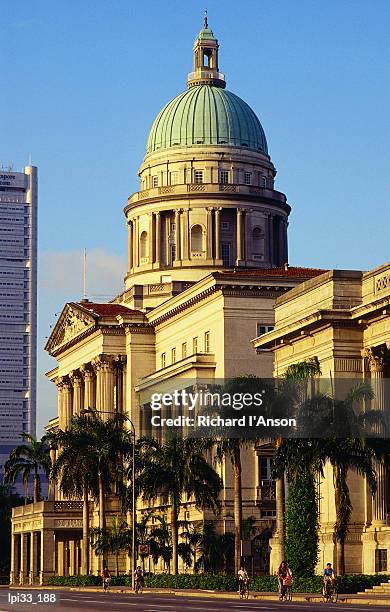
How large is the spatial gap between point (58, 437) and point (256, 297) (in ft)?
63.4

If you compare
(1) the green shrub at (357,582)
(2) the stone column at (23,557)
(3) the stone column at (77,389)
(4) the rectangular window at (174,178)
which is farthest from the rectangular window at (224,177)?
(1) the green shrub at (357,582)

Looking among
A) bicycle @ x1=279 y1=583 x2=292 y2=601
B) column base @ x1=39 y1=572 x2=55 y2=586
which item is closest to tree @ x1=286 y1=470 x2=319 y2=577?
bicycle @ x1=279 y1=583 x2=292 y2=601

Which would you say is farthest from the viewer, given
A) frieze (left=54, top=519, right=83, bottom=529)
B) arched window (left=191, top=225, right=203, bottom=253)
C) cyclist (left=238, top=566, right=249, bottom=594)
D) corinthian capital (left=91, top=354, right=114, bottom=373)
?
arched window (left=191, top=225, right=203, bottom=253)

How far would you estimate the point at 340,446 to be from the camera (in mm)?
77812

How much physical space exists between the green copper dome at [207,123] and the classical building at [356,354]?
235 feet

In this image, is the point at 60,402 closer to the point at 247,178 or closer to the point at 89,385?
the point at 89,385

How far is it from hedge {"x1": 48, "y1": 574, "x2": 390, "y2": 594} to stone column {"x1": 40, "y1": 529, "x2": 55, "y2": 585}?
15.5 metres

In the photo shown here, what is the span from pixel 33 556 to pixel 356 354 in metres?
58.3

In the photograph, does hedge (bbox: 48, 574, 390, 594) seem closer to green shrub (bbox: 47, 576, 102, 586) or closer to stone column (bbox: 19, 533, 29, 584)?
green shrub (bbox: 47, 576, 102, 586)

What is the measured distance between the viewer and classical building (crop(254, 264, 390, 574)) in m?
86.6

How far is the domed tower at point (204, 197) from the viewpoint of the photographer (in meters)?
157

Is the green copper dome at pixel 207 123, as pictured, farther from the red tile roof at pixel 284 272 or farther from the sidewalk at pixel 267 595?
the sidewalk at pixel 267 595

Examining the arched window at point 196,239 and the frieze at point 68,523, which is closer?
the frieze at point 68,523

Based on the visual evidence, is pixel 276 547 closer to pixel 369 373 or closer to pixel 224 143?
pixel 369 373
